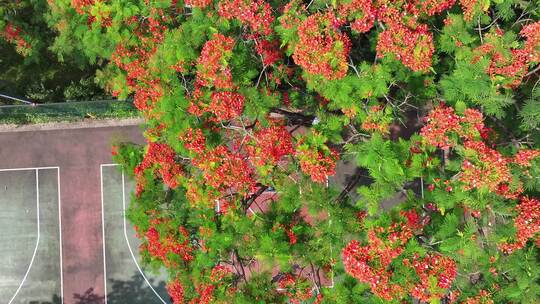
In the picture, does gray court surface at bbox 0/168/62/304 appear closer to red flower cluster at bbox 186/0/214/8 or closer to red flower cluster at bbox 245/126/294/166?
red flower cluster at bbox 186/0/214/8

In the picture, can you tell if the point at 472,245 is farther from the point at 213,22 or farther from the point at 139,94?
the point at 139,94

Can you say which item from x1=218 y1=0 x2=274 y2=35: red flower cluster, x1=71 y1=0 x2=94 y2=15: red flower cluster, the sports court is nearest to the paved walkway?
the sports court

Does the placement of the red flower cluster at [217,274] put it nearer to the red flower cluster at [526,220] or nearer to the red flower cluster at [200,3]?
the red flower cluster at [200,3]

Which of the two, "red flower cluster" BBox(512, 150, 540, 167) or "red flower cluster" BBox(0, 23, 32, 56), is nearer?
"red flower cluster" BBox(512, 150, 540, 167)

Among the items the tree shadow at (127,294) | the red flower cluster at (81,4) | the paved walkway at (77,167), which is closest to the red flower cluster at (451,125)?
the red flower cluster at (81,4)

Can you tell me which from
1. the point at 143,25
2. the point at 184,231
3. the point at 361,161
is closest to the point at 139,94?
the point at 143,25

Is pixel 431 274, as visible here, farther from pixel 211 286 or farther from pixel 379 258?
pixel 211 286

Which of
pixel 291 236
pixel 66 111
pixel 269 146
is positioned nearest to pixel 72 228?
pixel 66 111
